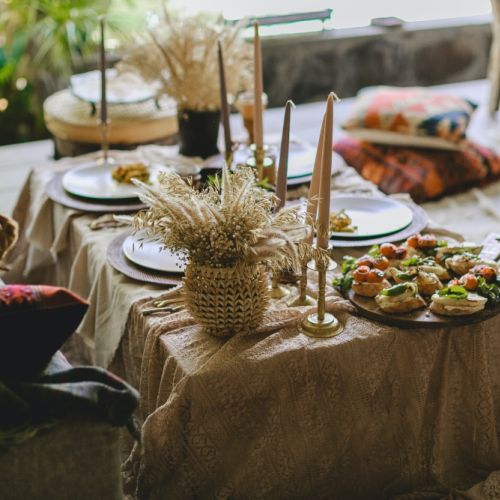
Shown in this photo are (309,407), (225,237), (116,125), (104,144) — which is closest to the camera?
(225,237)

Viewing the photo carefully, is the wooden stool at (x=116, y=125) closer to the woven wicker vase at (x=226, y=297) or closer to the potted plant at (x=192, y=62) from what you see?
the potted plant at (x=192, y=62)

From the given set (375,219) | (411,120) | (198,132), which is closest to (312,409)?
(375,219)

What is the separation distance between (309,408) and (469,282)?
0.39m

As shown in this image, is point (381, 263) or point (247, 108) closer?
point (381, 263)

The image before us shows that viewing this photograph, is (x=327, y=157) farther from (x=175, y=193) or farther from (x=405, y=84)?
(x=405, y=84)

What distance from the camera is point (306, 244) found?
139cm

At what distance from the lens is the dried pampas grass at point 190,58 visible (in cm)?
229

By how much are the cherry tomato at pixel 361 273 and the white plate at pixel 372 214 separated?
28 cm

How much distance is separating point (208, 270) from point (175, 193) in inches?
5.9

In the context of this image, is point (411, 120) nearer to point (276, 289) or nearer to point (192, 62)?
point (192, 62)

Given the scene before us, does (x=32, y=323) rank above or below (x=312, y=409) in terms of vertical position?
above

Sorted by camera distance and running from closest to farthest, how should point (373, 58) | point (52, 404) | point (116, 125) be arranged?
point (52, 404) < point (116, 125) < point (373, 58)

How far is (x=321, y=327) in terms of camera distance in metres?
1.47

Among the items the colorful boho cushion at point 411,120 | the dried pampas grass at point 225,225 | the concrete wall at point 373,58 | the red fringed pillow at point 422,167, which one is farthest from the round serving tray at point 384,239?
the concrete wall at point 373,58
